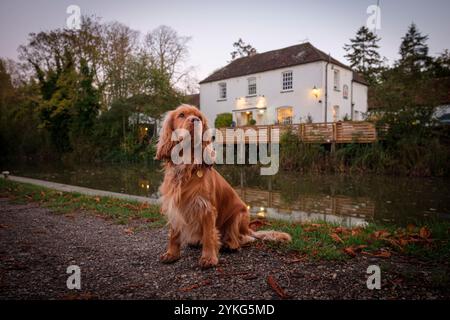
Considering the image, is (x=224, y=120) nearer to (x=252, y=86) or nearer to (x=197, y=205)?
(x=252, y=86)

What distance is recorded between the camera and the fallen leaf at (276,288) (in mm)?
2336

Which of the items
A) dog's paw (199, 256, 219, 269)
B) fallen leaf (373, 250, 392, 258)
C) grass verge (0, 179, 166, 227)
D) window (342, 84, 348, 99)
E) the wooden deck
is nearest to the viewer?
dog's paw (199, 256, 219, 269)

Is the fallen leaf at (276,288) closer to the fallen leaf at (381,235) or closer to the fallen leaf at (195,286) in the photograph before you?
the fallen leaf at (195,286)

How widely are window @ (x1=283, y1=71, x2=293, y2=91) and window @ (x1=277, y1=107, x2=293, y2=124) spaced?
185 cm

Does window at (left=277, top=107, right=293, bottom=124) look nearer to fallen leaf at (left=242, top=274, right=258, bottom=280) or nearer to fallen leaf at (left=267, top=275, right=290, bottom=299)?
fallen leaf at (left=242, top=274, right=258, bottom=280)

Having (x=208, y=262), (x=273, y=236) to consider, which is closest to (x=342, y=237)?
(x=273, y=236)

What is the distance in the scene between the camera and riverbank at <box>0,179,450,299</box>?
7.89ft

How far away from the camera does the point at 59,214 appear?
5.58m

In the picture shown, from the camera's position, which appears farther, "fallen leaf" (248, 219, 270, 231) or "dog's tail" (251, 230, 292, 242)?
"fallen leaf" (248, 219, 270, 231)

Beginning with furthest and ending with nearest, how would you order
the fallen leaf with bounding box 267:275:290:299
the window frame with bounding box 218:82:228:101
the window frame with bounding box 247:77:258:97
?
the window frame with bounding box 218:82:228:101 < the window frame with bounding box 247:77:258:97 < the fallen leaf with bounding box 267:275:290:299

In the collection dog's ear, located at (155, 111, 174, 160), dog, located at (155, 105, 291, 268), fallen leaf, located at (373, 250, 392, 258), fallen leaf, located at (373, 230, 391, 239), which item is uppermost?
dog's ear, located at (155, 111, 174, 160)

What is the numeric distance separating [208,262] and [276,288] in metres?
0.82

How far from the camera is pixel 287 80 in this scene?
990 inches

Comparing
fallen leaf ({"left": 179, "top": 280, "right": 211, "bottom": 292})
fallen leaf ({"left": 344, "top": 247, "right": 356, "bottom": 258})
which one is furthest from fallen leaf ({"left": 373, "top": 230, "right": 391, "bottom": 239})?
fallen leaf ({"left": 179, "top": 280, "right": 211, "bottom": 292})
